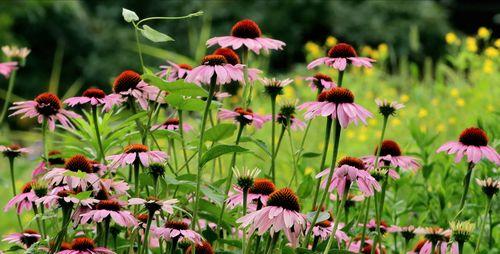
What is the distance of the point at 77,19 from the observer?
1112cm

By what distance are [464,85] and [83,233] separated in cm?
388

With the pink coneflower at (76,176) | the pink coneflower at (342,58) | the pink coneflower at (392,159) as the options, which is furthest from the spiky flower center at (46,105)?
the pink coneflower at (392,159)

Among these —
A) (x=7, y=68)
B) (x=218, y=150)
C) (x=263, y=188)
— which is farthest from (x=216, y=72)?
(x=7, y=68)

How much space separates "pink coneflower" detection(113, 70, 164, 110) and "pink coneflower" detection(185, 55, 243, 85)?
163mm

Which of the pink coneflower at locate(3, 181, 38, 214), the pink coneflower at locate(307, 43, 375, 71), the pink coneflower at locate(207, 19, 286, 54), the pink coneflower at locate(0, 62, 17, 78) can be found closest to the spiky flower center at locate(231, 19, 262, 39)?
the pink coneflower at locate(207, 19, 286, 54)

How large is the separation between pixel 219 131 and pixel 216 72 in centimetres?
22

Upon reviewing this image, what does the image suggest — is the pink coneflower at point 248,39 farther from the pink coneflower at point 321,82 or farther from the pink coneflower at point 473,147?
the pink coneflower at point 473,147

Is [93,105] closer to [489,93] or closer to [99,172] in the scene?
[99,172]

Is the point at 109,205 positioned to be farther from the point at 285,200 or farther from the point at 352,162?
the point at 352,162

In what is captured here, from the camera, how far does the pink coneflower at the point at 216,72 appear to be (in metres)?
1.40

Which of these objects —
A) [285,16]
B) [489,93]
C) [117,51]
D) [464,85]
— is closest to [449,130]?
[489,93]

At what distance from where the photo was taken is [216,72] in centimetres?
141

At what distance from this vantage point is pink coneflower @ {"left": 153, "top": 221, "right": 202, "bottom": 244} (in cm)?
134

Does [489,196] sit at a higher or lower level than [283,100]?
lower
